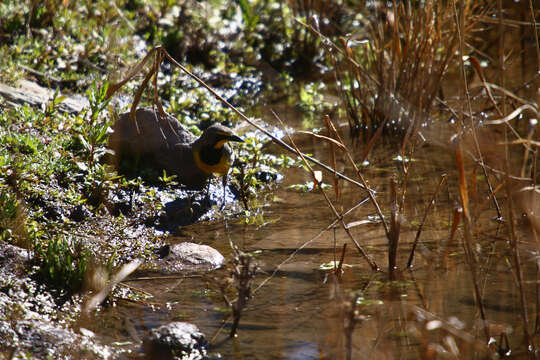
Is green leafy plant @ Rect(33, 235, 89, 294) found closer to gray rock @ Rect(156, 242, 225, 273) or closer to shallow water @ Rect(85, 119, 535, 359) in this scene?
shallow water @ Rect(85, 119, 535, 359)

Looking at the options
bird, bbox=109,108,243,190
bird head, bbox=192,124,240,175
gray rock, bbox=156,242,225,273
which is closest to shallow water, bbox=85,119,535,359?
gray rock, bbox=156,242,225,273

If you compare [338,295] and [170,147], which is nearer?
[338,295]

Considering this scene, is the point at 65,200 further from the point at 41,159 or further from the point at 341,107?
the point at 341,107

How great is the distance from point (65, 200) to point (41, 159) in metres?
0.42

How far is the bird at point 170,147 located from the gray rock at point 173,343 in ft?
7.40

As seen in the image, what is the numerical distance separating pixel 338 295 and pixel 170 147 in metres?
2.93

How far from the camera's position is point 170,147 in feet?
18.7

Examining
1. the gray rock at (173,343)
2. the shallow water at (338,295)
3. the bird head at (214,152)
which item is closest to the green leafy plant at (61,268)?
the shallow water at (338,295)

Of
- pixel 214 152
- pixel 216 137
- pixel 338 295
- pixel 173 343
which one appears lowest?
pixel 173 343

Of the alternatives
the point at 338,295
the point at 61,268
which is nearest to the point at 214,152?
the point at 61,268

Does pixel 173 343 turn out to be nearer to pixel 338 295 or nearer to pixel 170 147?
pixel 338 295

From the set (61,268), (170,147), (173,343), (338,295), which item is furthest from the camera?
(170,147)

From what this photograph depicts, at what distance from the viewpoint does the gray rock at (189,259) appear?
4.31 m

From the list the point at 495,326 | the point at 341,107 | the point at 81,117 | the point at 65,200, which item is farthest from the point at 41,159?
the point at 341,107
